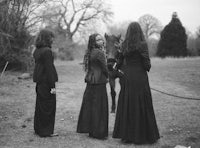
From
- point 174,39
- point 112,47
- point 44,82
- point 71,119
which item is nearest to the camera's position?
point 44,82

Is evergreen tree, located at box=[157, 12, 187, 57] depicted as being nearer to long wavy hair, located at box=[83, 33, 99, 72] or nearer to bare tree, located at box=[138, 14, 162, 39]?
bare tree, located at box=[138, 14, 162, 39]

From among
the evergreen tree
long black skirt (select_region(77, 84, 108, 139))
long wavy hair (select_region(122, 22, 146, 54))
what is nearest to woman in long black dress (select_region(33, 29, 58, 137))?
long black skirt (select_region(77, 84, 108, 139))

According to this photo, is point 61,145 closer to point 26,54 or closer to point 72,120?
point 72,120

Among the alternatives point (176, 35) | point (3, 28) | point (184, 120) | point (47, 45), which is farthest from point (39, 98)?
point (176, 35)

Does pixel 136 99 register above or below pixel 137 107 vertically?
above

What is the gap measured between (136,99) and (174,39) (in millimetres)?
34211

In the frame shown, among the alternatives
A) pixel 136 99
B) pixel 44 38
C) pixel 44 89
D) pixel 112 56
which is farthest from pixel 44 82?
pixel 112 56

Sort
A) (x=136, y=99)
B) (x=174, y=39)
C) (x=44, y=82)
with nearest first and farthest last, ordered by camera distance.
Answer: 1. (x=136, y=99)
2. (x=44, y=82)
3. (x=174, y=39)

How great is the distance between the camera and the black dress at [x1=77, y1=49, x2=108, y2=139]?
700cm

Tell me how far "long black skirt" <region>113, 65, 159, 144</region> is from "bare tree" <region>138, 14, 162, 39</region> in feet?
195

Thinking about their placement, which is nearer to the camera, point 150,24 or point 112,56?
point 112,56

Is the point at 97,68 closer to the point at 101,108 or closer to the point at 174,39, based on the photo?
the point at 101,108

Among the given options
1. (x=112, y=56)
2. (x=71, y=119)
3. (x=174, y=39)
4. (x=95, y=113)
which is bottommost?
(x=71, y=119)

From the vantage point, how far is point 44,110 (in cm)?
702
